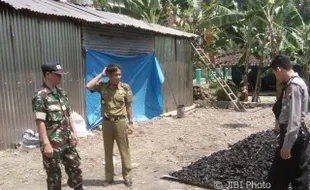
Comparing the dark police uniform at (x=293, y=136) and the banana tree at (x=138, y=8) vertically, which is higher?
the banana tree at (x=138, y=8)

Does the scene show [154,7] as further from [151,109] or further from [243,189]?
[243,189]

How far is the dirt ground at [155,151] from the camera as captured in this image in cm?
551

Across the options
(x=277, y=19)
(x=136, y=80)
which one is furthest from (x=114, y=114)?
(x=277, y=19)

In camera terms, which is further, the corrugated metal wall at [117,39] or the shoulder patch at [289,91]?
the corrugated metal wall at [117,39]

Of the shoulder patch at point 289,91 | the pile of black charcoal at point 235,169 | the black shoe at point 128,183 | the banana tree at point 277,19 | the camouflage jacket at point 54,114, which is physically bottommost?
the black shoe at point 128,183

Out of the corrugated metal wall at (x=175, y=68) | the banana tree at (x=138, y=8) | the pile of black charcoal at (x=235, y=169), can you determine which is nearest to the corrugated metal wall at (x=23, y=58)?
the pile of black charcoal at (x=235, y=169)

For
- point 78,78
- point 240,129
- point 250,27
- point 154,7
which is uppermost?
point 154,7

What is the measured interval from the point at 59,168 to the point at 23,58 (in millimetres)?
4124

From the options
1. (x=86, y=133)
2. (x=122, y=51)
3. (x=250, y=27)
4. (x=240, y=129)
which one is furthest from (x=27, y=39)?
(x=250, y=27)

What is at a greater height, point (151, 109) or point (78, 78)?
point (78, 78)

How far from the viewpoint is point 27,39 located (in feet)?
25.0

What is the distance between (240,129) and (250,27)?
21.8ft

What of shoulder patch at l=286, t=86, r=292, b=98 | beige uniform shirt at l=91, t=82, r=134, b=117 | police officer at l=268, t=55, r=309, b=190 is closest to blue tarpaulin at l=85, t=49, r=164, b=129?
beige uniform shirt at l=91, t=82, r=134, b=117

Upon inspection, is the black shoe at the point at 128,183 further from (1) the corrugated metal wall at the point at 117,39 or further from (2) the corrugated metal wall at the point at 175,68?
(2) the corrugated metal wall at the point at 175,68
